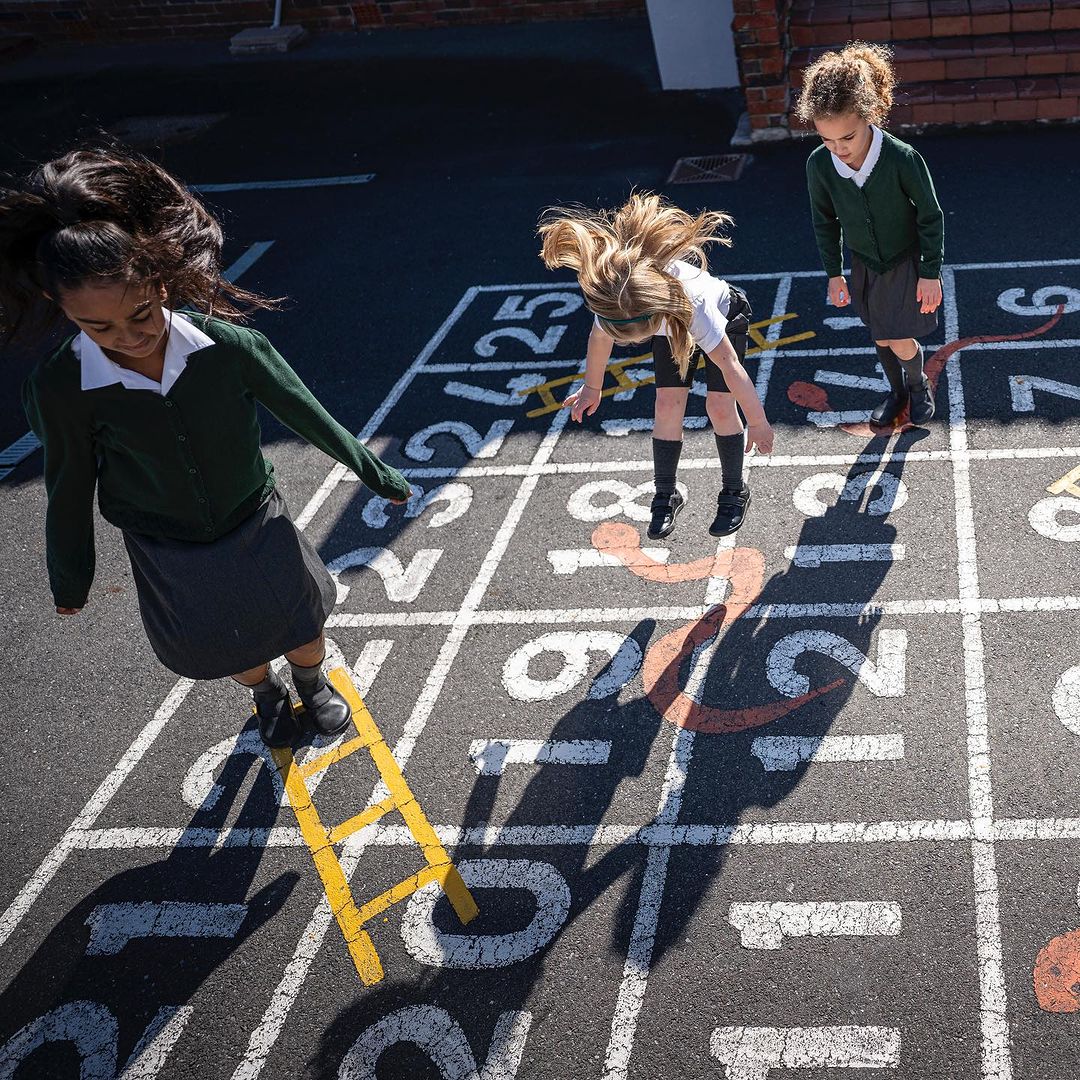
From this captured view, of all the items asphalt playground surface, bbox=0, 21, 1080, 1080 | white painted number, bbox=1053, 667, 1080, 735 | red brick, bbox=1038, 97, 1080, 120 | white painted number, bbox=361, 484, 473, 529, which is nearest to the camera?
asphalt playground surface, bbox=0, 21, 1080, 1080

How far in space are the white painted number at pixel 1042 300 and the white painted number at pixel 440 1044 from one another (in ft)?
18.5

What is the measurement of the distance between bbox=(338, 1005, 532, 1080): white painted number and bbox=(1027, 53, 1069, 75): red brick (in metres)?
9.27

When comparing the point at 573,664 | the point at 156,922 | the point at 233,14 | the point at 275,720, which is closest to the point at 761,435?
the point at 573,664

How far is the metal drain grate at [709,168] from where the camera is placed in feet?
32.4

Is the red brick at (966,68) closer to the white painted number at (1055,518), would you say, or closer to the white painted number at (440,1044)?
the white painted number at (1055,518)

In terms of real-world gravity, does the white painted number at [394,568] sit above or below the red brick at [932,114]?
below

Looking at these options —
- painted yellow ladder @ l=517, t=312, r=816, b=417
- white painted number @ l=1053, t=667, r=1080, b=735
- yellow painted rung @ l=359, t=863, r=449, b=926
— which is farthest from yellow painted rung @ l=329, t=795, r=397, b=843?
painted yellow ladder @ l=517, t=312, r=816, b=417

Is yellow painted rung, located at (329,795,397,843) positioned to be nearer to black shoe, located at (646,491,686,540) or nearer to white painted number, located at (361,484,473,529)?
black shoe, located at (646,491,686,540)

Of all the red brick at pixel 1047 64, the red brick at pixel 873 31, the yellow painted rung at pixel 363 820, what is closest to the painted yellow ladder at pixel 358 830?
the yellow painted rung at pixel 363 820

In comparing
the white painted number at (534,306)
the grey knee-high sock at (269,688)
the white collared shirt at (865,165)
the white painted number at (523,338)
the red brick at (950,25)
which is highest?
the red brick at (950,25)

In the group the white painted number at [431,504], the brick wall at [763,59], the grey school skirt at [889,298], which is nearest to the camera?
the grey school skirt at [889,298]

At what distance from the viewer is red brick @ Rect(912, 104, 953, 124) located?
963 cm

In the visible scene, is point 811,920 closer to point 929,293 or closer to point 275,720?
point 275,720

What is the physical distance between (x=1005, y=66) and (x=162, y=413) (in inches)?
349
